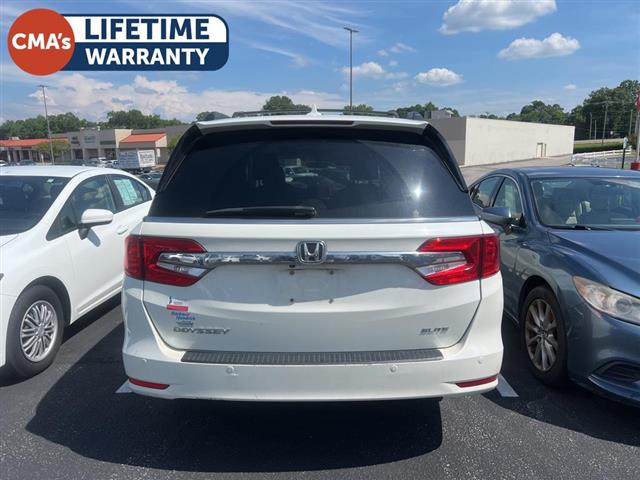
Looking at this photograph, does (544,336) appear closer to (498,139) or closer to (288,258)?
(288,258)

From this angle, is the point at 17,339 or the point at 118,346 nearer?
the point at 17,339

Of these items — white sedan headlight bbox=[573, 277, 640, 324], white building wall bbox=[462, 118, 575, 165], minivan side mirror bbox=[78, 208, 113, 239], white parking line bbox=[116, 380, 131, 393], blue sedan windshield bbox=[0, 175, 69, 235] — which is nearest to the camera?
white sedan headlight bbox=[573, 277, 640, 324]

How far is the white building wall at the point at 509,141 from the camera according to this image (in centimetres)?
4900

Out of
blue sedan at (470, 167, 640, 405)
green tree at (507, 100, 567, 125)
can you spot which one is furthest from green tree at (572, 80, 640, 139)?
blue sedan at (470, 167, 640, 405)

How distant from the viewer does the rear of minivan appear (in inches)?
91.6

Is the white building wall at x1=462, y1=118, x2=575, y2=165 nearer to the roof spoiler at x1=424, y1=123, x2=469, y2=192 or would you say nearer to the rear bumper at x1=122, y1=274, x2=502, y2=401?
the roof spoiler at x1=424, y1=123, x2=469, y2=192

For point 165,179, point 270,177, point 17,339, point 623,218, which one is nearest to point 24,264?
point 17,339

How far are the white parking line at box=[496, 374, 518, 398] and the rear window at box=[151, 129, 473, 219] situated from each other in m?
1.74

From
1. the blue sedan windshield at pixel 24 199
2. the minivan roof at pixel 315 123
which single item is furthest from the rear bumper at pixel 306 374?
the blue sedan windshield at pixel 24 199

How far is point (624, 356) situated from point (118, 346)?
400 cm

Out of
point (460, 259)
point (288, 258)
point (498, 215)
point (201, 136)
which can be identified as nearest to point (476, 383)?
point (460, 259)

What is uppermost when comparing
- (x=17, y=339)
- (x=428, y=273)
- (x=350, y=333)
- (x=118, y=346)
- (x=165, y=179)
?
(x=165, y=179)

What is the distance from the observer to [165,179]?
2623 millimetres

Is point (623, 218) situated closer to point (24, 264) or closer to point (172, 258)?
point (172, 258)
